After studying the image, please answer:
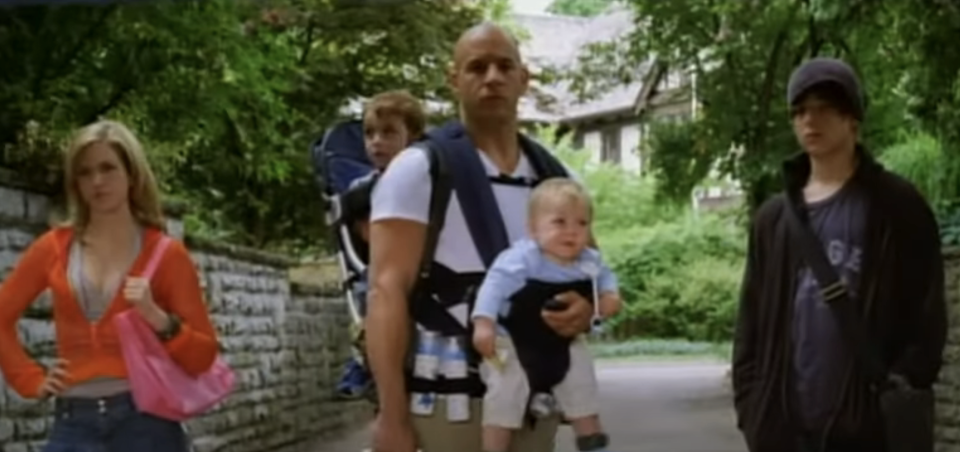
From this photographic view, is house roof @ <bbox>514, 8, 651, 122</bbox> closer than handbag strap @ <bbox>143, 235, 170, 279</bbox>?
No

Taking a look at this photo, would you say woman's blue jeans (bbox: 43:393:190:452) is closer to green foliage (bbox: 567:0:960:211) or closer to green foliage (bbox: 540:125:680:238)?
→ green foliage (bbox: 567:0:960:211)

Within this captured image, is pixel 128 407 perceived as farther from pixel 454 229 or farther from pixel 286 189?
pixel 286 189

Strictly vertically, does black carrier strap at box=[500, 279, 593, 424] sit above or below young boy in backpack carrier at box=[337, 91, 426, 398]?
below

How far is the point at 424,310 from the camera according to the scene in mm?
2615

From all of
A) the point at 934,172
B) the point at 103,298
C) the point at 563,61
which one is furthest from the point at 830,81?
the point at 563,61

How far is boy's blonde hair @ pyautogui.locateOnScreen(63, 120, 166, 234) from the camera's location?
2818mm

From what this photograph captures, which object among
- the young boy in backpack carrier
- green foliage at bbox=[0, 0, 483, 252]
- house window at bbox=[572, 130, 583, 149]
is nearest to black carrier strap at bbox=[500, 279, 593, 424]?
the young boy in backpack carrier

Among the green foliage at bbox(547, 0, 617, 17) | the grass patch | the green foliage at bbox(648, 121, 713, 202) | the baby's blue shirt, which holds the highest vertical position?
the green foliage at bbox(547, 0, 617, 17)

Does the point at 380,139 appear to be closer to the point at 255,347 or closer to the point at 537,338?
the point at 537,338

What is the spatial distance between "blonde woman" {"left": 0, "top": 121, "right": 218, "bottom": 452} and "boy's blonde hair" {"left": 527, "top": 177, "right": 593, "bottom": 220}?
0.60 meters

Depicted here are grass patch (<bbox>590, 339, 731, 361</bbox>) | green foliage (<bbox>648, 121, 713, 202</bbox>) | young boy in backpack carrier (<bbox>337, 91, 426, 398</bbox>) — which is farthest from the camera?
grass patch (<bbox>590, 339, 731, 361</bbox>)

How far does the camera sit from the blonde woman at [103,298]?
108 inches

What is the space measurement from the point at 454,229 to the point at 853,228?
69 centimetres

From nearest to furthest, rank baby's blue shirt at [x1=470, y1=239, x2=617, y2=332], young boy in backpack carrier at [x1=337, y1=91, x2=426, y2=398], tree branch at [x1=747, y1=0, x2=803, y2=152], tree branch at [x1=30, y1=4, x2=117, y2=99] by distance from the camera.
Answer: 1. baby's blue shirt at [x1=470, y1=239, x2=617, y2=332]
2. young boy in backpack carrier at [x1=337, y1=91, x2=426, y2=398]
3. tree branch at [x1=30, y1=4, x2=117, y2=99]
4. tree branch at [x1=747, y1=0, x2=803, y2=152]
